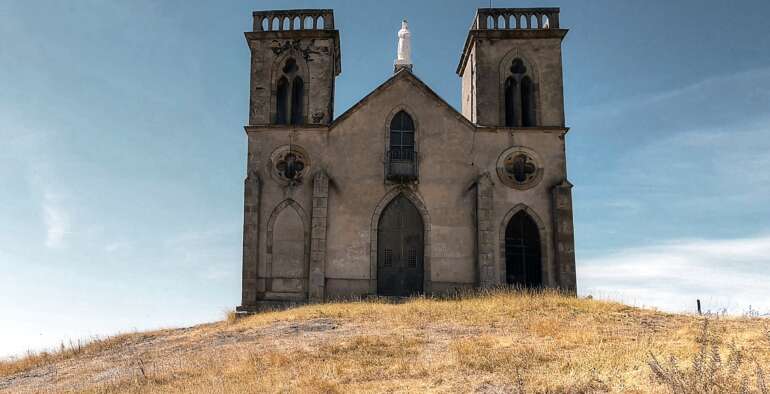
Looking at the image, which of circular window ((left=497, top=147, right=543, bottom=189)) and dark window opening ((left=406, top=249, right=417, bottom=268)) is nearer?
dark window opening ((left=406, top=249, right=417, bottom=268))

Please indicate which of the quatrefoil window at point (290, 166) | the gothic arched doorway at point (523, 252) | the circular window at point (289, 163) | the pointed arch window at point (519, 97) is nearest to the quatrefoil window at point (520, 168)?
the gothic arched doorway at point (523, 252)

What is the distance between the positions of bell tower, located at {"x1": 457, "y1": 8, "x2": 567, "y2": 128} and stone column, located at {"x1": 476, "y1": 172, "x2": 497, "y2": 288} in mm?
3001

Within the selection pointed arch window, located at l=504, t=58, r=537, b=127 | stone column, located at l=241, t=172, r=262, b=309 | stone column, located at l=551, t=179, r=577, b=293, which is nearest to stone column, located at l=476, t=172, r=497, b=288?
stone column, located at l=551, t=179, r=577, b=293

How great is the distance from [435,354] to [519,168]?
1335 centimetres

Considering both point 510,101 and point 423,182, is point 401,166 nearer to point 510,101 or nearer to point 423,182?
point 423,182

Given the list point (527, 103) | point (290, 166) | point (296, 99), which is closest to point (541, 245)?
point (527, 103)

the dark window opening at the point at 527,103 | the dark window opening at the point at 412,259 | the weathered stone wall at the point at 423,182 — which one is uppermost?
the dark window opening at the point at 527,103

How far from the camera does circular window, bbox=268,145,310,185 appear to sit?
25.9 metres

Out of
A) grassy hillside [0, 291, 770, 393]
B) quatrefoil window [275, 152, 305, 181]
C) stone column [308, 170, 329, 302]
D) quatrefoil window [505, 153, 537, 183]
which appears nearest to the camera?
grassy hillside [0, 291, 770, 393]

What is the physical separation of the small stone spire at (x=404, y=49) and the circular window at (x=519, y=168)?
5.16 m

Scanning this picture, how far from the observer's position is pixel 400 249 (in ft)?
83.4

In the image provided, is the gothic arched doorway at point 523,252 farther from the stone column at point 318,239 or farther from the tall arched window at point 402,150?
the stone column at point 318,239

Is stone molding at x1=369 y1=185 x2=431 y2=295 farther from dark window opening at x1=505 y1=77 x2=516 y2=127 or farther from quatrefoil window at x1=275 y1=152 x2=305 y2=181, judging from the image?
dark window opening at x1=505 y1=77 x2=516 y2=127

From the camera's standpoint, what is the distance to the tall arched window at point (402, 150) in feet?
84.8
